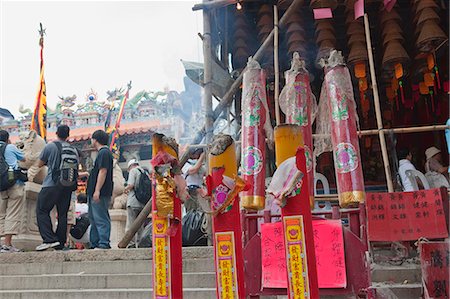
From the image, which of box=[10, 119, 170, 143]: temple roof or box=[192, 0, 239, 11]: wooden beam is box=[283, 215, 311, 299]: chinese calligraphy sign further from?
box=[10, 119, 170, 143]: temple roof

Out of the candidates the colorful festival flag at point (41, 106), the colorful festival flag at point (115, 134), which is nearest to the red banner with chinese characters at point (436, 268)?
the colorful festival flag at point (41, 106)

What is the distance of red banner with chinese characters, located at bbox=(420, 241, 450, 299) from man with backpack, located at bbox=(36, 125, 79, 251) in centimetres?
419

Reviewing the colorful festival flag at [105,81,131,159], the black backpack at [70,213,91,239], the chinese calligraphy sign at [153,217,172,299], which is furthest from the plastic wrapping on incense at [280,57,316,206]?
the colorful festival flag at [105,81,131,159]

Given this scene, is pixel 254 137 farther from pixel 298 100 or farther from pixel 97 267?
pixel 97 267

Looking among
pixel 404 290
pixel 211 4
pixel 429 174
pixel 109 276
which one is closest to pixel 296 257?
pixel 404 290

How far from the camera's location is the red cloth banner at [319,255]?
12.4ft

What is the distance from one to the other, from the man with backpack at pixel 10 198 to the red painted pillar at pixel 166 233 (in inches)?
152

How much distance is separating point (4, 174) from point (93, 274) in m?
2.04

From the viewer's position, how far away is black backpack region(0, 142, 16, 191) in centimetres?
619

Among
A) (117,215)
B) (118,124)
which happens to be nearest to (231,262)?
(117,215)

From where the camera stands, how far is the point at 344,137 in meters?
5.24

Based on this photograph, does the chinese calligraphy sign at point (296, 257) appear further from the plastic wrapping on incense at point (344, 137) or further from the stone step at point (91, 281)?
the plastic wrapping on incense at point (344, 137)

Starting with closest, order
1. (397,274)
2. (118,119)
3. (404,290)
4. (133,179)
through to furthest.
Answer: (404,290) < (397,274) < (133,179) < (118,119)

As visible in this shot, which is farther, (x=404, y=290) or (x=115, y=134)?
(x=115, y=134)
